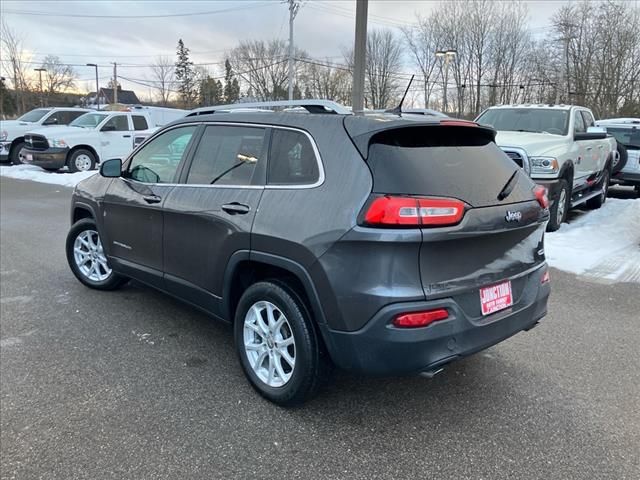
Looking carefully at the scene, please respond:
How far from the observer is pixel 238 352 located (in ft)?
10.9

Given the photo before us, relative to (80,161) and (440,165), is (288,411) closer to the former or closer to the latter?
(440,165)

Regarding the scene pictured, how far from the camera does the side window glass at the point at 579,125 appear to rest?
27.9 feet

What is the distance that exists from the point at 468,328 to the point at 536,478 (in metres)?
0.78

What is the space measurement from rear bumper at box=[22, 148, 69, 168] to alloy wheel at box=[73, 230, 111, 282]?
11.9 m

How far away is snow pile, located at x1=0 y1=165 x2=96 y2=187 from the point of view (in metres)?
14.4

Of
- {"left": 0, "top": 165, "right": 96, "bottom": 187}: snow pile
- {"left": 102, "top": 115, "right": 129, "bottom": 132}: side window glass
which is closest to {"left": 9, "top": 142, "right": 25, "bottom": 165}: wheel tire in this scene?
{"left": 0, "top": 165, "right": 96, "bottom": 187}: snow pile

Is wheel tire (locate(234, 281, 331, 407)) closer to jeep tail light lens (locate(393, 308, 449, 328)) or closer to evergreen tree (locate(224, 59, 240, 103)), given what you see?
jeep tail light lens (locate(393, 308, 449, 328))

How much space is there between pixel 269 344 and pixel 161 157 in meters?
1.99

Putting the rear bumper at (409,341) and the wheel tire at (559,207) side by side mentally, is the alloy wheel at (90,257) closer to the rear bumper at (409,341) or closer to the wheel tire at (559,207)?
the rear bumper at (409,341)

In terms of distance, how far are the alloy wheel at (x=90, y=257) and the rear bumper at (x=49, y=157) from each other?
470 inches

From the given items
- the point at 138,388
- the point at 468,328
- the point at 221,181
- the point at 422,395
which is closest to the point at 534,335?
the point at 422,395

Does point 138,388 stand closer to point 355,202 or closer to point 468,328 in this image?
point 355,202

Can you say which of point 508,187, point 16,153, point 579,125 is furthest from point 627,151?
point 16,153

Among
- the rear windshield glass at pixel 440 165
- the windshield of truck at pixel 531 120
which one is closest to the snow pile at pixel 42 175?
the windshield of truck at pixel 531 120
